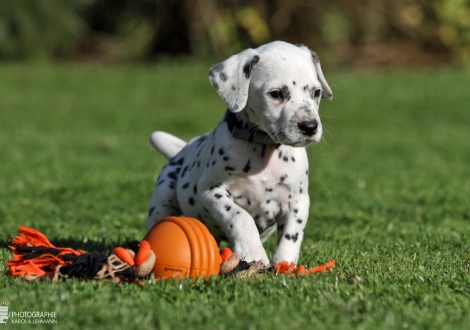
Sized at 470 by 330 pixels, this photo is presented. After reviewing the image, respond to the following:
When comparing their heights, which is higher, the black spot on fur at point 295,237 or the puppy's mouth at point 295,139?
Result: the puppy's mouth at point 295,139

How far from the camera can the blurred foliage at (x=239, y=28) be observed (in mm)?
24094

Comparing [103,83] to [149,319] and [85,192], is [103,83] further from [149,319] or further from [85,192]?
[149,319]

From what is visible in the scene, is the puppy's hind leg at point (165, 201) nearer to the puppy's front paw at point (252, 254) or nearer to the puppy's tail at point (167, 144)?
the puppy's tail at point (167, 144)

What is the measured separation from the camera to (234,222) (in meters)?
5.16

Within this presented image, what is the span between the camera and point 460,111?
1888cm

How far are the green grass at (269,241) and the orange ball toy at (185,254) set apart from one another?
16 cm

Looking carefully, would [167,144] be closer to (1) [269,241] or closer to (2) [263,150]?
(1) [269,241]

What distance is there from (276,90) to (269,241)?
94.5 inches

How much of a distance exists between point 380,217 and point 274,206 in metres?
3.22

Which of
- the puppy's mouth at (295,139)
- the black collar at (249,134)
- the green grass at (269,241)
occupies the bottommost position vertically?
the green grass at (269,241)

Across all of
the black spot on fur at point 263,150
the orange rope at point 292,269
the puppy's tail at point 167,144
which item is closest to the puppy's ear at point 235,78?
the black spot on fur at point 263,150

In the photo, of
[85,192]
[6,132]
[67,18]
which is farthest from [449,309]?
[67,18]

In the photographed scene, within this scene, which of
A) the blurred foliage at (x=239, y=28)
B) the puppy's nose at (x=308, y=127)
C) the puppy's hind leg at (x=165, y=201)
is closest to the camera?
the puppy's nose at (x=308, y=127)

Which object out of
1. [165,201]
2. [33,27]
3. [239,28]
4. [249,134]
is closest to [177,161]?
[165,201]
